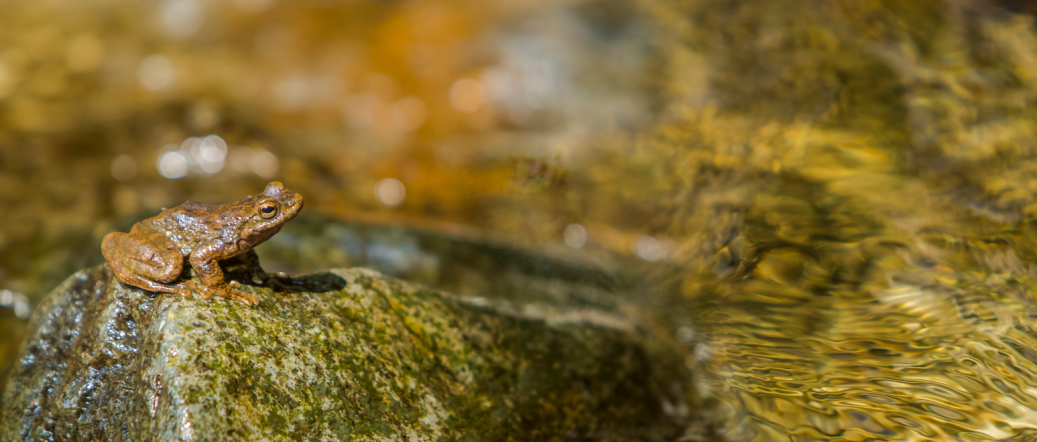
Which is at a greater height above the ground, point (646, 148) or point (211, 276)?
point (211, 276)

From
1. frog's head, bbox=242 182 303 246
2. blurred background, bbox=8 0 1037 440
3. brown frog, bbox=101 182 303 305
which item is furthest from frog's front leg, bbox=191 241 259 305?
blurred background, bbox=8 0 1037 440

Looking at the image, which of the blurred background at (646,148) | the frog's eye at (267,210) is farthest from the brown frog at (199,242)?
the blurred background at (646,148)

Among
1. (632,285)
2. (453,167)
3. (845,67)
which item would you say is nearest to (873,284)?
(632,285)

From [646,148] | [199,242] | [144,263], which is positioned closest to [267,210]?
[199,242]

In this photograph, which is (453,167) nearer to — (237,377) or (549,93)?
(549,93)

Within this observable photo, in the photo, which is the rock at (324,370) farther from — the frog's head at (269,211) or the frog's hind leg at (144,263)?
the frog's head at (269,211)

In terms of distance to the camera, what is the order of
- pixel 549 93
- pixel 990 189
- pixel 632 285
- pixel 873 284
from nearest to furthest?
1. pixel 873 284
2. pixel 990 189
3. pixel 632 285
4. pixel 549 93

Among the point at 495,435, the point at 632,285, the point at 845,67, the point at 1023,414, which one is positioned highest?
the point at 845,67

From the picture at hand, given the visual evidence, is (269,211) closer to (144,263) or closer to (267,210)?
(267,210)
